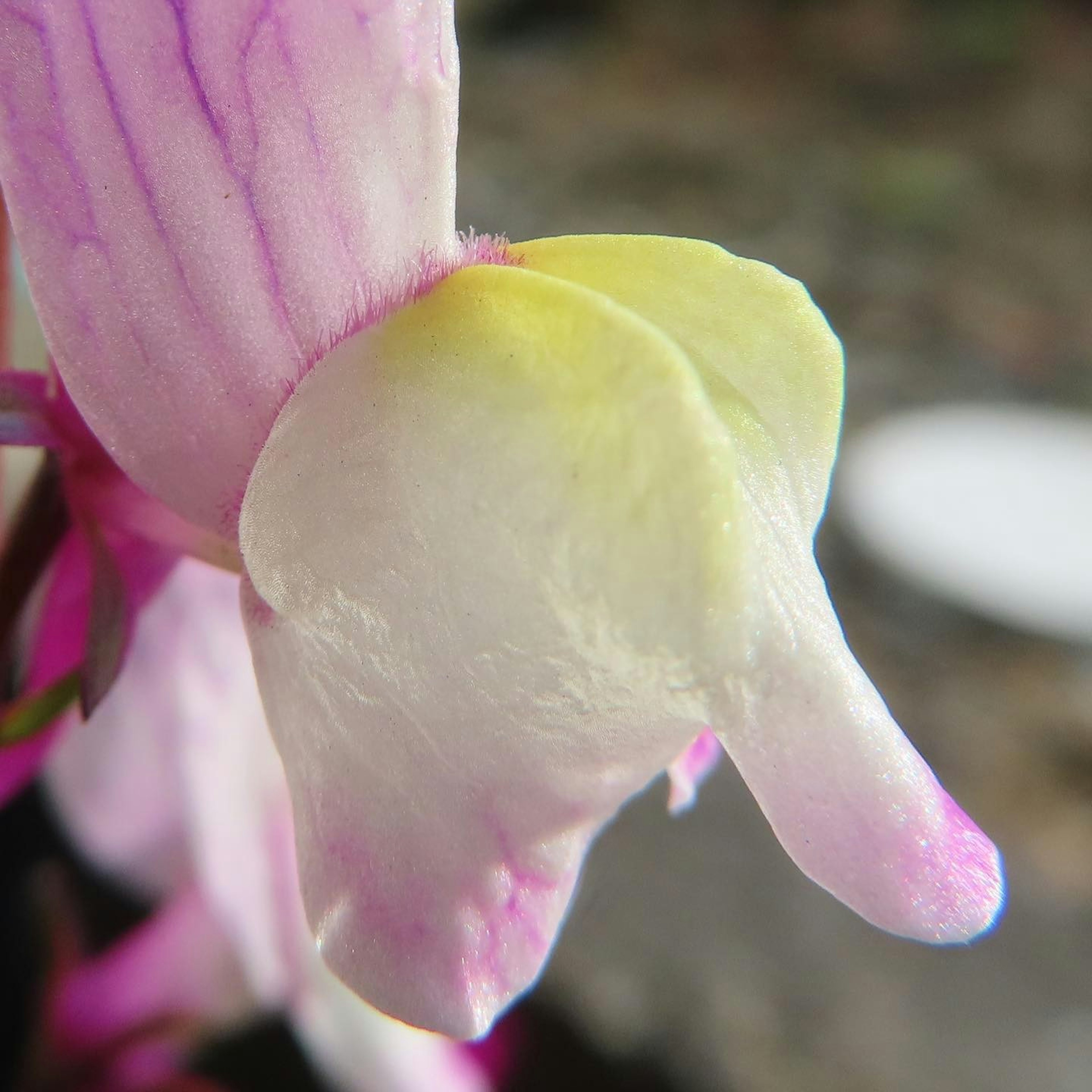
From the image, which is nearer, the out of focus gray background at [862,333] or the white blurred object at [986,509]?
the out of focus gray background at [862,333]

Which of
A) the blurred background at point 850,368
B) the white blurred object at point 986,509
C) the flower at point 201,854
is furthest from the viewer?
the white blurred object at point 986,509

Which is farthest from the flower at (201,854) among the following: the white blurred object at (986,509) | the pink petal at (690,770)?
the white blurred object at (986,509)

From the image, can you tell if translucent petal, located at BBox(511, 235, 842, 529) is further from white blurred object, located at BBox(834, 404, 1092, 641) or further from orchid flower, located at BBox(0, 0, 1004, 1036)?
white blurred object, located at BBox(834, 404, 1092, 641)

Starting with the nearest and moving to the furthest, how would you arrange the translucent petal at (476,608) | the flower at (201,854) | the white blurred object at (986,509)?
the translucent petal at (476,608) → the flower at (201,854) → the white blurred object at (986,509)

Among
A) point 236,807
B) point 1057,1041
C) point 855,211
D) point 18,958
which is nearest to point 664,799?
point 1057,1041

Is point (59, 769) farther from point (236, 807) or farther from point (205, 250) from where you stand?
point (205, 250)

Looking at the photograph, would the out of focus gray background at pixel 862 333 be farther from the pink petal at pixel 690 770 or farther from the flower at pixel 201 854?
the pink petal at pixel 690 770

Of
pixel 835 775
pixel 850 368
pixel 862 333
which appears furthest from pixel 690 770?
pixel 862 333
